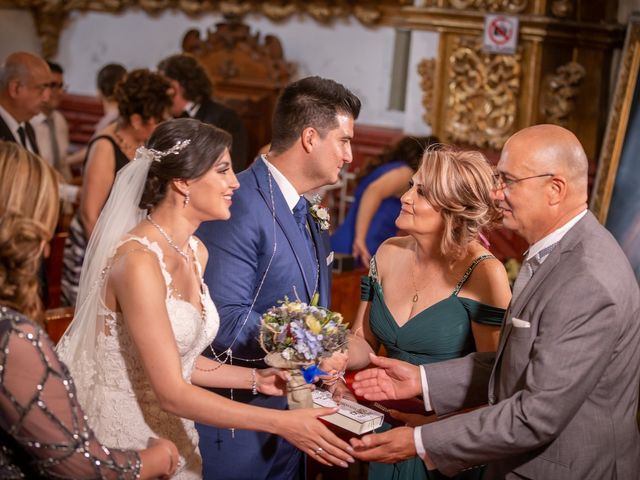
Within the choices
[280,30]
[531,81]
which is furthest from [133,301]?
[280,30]

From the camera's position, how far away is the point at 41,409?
2086 mm

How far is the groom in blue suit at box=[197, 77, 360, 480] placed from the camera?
312cm

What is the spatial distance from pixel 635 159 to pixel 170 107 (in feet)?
9.06

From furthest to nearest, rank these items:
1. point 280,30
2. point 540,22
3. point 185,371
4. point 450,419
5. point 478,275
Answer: point 280,30
point 540,22
point 478,275
point 185,371
point 450,419

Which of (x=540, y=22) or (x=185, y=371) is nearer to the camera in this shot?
(x=185, y=371)

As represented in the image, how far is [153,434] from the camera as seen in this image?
2904 millimetres

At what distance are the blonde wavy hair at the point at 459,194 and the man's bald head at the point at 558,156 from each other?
57 cm

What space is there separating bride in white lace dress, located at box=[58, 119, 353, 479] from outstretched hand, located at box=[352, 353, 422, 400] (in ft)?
1.10

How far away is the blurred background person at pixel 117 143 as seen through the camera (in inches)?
206

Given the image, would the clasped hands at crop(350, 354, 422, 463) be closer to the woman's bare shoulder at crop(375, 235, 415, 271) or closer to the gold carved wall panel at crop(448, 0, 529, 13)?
the woman's bare shoulder at crop(375, 235, 415, 271)

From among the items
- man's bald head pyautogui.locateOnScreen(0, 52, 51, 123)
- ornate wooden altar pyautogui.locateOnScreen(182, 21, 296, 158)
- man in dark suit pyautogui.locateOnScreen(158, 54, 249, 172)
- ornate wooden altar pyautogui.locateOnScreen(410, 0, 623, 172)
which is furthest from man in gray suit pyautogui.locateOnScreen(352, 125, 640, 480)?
ornate wooden altar pyautogui.locateOnScreen(182, 21, 296, 158)

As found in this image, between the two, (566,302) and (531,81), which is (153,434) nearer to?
(566,302)

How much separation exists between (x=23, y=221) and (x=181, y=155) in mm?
779

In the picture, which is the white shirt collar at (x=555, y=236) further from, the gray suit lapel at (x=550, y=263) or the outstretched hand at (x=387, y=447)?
the outstretched hand at (x=387, y=447)
